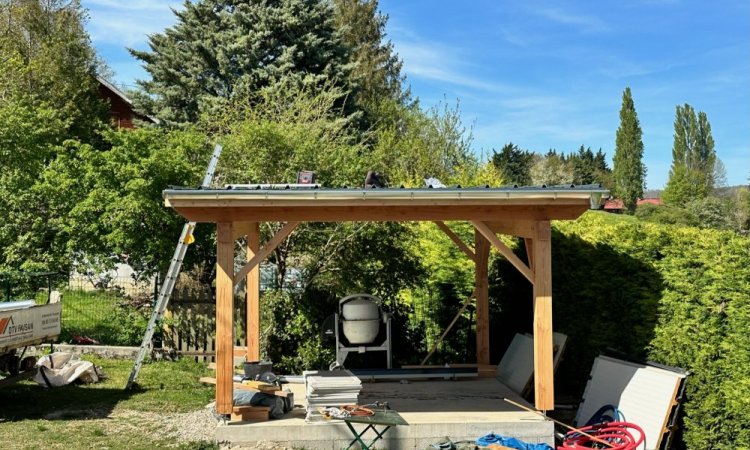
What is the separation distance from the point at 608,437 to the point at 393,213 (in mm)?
3407

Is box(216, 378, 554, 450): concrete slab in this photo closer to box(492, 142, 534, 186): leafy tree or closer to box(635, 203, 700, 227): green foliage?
box(635, 203, 700, 227): green foliage

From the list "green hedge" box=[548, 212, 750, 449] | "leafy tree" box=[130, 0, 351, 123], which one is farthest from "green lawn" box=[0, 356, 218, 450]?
"leafy tree" box=[130, 0, 351, 123]

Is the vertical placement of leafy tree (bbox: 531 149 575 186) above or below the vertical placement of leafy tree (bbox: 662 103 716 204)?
below

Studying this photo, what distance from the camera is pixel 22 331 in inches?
355

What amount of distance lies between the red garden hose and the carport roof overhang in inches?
92.1

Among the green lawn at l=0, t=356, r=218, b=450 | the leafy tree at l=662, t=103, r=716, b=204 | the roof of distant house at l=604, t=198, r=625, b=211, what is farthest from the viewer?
the leafy tree at l=662, t=103, r=716, b=204

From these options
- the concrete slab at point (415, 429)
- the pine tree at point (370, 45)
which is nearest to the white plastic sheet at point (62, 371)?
the concrete slab at point (415, 429)

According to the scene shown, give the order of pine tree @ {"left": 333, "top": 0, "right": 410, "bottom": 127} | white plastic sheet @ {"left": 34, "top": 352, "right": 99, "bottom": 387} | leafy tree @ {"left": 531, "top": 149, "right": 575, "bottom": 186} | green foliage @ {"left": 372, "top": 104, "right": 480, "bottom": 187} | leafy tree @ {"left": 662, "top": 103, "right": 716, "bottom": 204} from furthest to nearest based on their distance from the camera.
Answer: leafy tree @ {"left": 662, "top": 103, "right": 716, "bottom": 204} → leafy tree @ {"left": 531, "top": 149, "right": 575, "bottom": 186} → pine tree @ {"left": 333, "top": 0, "right": 410, "bottom": 127} → green foliage @ {"left": 372, "top": 104, "right": 480, "bottom": 187} → white plastic sheet @ {"left": 34, "top": 352, "right": 99, "bottom": 387}

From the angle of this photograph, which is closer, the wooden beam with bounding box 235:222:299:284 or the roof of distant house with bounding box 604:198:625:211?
the wooden beam with bounding box 235:222:299:284

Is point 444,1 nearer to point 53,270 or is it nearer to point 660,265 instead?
point 53,270

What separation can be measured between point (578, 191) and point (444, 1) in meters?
16.3

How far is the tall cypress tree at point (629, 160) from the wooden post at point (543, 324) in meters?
60.8

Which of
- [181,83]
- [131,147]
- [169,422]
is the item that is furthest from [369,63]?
[169,422]

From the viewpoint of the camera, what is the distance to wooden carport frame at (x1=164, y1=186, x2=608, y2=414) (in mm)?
7016
